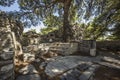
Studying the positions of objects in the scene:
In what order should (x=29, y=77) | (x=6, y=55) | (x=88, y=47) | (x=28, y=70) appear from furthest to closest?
(x=88, y=47), (x=28, y=70), (x=29, y=77), (x=6, y=55)

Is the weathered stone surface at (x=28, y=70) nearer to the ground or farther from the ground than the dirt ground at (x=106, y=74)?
farther from the ground

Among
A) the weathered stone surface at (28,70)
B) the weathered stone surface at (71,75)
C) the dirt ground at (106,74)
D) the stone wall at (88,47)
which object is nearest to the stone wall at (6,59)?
the weathered stone surface at (28,70)

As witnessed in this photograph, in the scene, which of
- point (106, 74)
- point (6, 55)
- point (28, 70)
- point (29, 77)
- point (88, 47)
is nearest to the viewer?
point (6, 55)

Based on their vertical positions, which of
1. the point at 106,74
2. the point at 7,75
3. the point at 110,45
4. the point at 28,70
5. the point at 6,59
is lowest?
the point at 106,74

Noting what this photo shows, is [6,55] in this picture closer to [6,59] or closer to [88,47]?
[6,59]

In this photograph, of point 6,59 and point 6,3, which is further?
point 6,3

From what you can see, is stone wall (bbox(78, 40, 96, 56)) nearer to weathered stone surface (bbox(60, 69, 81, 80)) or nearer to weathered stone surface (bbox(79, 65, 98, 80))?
weathered stone surface (bbox(79, 65, 98, 80))

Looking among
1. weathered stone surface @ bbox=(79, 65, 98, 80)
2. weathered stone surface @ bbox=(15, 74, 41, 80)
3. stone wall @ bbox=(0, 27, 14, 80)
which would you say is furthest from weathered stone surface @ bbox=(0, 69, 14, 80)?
weathered stone surface @ bbox=(79, 65, 98, 80)

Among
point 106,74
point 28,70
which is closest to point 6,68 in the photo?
point 28,70

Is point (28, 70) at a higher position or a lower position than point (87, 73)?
→ higher

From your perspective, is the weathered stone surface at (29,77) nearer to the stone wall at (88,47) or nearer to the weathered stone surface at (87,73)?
the weathered stone surface at (87,73)

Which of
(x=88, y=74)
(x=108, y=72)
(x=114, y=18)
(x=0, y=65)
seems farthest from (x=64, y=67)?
(x=114, y=18)

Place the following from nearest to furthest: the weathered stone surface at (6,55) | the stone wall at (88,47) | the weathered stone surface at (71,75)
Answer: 1. the weathered stone surface at (6,55)
2. the weathered stone surface at (71,75)
3. the stone wall at (88,47)

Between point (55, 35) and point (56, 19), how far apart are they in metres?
1.99
